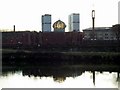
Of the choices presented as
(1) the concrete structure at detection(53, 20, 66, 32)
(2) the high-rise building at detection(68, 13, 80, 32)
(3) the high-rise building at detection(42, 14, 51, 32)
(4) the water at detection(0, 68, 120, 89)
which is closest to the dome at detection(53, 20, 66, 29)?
(1) the concrete structure at detection(53, 20, 66, 32)

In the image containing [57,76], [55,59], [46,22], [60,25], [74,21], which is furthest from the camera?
[74,21]

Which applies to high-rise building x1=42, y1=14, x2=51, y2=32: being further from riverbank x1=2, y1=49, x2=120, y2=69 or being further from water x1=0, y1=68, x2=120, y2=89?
water x1=0, y1=68, x2=120, y2=89

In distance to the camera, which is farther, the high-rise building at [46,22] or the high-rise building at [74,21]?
the high-rise building at [74,21]

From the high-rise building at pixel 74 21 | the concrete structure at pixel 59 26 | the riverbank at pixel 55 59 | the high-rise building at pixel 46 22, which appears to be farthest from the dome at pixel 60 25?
the riverbank at pixel 55 59

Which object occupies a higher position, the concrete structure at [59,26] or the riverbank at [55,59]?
the concrete structure at [59,26]

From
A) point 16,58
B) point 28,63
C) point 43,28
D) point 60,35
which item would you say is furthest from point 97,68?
point 43,28

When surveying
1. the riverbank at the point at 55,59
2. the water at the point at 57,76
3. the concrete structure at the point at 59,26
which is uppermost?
the concrete structure at the point at 59,26

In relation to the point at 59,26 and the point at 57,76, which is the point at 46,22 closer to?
the point at 59,26

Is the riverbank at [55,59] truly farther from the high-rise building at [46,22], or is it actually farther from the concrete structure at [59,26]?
the high-rise building at [46,22]

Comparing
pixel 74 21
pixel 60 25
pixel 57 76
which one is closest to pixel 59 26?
pixel 60 25

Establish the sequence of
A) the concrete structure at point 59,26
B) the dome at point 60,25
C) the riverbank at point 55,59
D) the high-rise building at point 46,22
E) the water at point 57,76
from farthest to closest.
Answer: the high-rise building at point 46,22 → the dome at point 60,25 → the concrete structure at point 59,26 → the riverbank at point 55,59 → the water at point 57,76

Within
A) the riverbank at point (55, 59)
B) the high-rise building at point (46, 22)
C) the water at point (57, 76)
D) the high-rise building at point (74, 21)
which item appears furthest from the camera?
the high-rise building at point (74, 21)

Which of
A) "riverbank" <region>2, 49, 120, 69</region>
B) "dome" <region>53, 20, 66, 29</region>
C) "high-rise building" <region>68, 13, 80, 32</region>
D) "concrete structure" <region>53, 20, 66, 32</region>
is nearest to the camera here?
"riverbank" <region>2, 49, 120, 69</region>

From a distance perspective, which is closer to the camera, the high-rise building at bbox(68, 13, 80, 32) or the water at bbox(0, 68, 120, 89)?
the water at bbox(0, 68, 120, 89)
